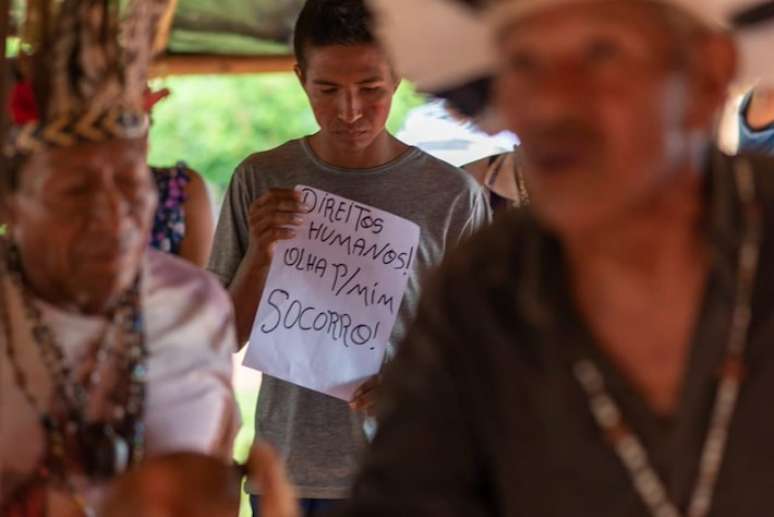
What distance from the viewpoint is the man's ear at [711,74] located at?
2.05 m

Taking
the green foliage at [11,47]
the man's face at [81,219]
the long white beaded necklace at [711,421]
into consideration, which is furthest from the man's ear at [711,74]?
the green foliage at [11,47]

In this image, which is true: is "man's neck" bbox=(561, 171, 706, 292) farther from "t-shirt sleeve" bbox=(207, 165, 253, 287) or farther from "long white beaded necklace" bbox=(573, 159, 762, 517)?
"t-shirt sleeve" bbox=(207, 165, 253, 287)

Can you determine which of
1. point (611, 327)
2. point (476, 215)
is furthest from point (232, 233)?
point (611, 327)

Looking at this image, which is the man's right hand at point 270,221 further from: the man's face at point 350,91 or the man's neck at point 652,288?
the man's neck at point 652,288

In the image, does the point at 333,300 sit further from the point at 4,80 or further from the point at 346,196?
the point at 4,80

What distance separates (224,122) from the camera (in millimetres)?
8250

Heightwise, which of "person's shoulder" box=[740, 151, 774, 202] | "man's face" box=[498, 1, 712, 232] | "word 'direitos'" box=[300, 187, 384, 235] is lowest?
"word 'direitos'" box=[300, 187, 384, 235]

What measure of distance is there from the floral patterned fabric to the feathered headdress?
0.77 meters

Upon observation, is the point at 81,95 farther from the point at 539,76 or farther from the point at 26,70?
the point at 539,76

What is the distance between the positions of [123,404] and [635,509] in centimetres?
87

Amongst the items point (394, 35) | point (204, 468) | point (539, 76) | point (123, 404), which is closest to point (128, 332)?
point (123, 404)

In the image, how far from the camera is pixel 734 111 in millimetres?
4410

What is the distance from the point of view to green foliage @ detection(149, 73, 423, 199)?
812 centimetres

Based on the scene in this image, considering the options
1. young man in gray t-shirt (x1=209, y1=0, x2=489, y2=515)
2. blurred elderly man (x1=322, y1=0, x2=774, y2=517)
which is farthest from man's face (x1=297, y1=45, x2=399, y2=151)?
blurred elderly man (x1=322, y1=0, x2=774, y2=517)
